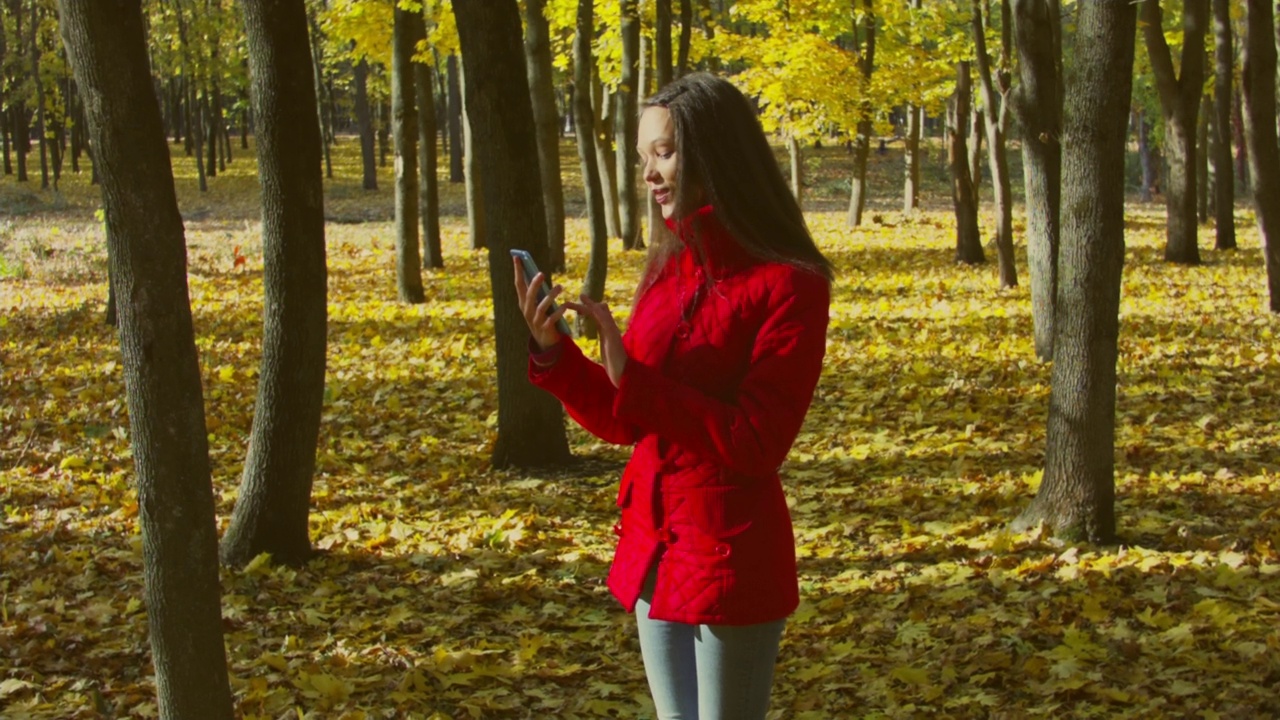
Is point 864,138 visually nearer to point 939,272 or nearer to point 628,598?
point 939,272

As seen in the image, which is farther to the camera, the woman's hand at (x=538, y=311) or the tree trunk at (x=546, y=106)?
the tree trunk at (x=546, y=106)

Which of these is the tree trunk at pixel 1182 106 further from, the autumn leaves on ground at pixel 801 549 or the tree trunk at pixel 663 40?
the tree trunk at pixel 663 40

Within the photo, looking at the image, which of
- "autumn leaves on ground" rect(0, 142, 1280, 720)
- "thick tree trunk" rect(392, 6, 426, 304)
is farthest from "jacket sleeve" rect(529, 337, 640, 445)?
"thick tree trunk" rect(392, 6, 426, 304)

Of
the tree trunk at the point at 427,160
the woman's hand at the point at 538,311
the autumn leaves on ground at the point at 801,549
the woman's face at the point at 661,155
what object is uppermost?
the tree trunk at the point at 427,160

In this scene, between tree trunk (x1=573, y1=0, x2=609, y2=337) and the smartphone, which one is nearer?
the smartphone

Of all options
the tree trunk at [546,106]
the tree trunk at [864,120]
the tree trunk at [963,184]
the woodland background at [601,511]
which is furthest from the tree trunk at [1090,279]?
the tree trunk at [864,120]

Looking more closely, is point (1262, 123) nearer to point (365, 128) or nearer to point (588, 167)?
point (588, 167)

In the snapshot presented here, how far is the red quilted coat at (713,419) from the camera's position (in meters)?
2.50

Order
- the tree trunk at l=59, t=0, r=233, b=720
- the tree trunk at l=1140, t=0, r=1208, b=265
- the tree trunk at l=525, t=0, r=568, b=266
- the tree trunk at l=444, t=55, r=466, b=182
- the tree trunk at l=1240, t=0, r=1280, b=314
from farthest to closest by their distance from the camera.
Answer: the tree trunk at l=444, t=55, r=466, b=182
the tree trunk at l=1140, t=0, r=1208, b=265
the tree trunk at l=525, t=0, r=568, b=266
the tree trunk at l=1240, t=0, r=1280, b=314
the tree trunk at l=59, t=0, r=233, b=720

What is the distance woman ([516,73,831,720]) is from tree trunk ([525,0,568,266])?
314 inches

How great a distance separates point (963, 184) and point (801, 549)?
12.4 m

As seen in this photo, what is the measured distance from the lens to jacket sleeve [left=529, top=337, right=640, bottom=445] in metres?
2.65

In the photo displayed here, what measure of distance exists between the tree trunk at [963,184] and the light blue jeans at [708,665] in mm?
16041

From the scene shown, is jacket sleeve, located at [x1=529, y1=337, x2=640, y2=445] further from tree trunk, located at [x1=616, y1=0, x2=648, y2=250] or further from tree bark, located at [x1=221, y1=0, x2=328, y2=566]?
tree trunk, located at [x1=616, y1=0, x2=648, y2=250]
